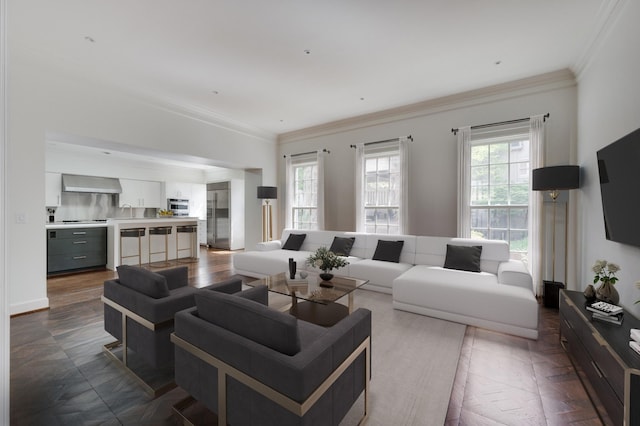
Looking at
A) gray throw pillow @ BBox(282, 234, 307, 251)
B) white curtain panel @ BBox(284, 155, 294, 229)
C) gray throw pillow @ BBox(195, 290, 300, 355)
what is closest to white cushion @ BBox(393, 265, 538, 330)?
gray throw pillow @ BBox(195, 290, 300, 355)

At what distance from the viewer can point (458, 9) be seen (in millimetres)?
2547

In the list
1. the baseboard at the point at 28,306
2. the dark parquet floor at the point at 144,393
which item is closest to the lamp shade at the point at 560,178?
the dark parquet floor at the point at 144,393

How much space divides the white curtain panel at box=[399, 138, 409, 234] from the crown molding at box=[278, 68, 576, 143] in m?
0.59

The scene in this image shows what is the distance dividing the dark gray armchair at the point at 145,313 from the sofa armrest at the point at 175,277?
42 centimetres

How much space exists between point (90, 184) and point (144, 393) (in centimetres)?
729

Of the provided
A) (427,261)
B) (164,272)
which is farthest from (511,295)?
(164,272)

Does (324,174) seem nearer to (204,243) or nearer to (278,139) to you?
(278,139)

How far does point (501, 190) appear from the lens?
13.9 feet

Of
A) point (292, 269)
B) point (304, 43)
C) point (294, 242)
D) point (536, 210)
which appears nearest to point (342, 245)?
point (294, 242)

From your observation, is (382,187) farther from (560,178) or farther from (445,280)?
(560,178)

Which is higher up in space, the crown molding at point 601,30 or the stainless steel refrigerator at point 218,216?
the crown molding at point 601,30

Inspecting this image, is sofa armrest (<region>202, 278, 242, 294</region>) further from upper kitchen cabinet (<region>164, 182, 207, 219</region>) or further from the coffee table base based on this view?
upper kitchen cabinet (<region>164, 182, 207, 219</region>)

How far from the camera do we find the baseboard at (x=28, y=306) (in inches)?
129

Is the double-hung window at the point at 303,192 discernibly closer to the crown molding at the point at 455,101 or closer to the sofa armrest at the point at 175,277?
the crown molding at the point at 455,101
